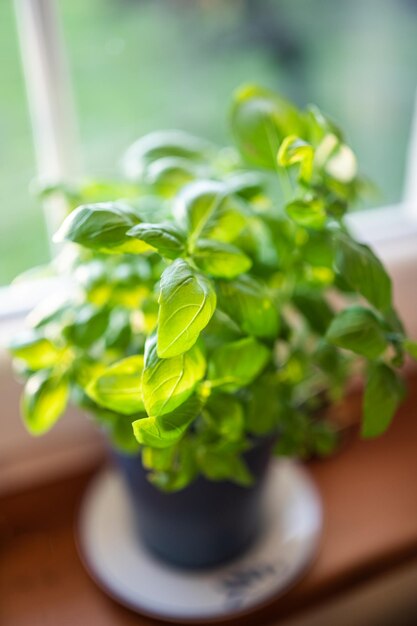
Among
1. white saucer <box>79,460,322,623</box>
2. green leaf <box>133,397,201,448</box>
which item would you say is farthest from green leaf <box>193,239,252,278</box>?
white saucer <box>79,460,322,623</box>

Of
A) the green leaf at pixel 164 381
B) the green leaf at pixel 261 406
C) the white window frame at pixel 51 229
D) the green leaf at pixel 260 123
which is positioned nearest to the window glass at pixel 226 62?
the white window frame at pixel 51 229

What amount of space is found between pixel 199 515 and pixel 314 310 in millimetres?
236

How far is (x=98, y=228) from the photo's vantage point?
0.44m

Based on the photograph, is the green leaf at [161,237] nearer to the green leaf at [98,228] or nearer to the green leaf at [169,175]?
the green leaf at [98,228]

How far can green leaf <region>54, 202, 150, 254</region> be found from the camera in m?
0.44

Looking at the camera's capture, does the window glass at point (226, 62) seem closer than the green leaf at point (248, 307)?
No

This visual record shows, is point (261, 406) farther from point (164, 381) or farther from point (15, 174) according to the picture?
point (15, 174)

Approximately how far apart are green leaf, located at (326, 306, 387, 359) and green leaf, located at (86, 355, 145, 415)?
5.8 inches

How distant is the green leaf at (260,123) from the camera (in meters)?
0.57

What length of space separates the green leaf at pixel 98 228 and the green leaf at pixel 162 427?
0.40ft

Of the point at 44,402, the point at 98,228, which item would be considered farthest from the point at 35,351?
the point at 98,228

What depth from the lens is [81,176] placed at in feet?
2.65

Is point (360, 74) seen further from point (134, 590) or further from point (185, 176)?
point (134, 590)

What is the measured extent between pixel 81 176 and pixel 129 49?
169mm
